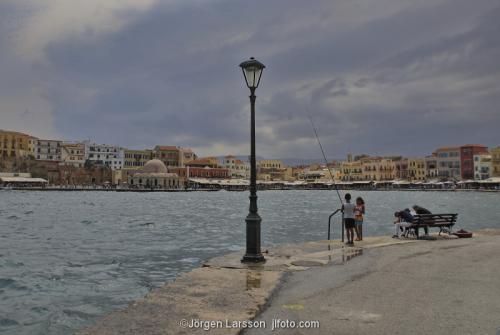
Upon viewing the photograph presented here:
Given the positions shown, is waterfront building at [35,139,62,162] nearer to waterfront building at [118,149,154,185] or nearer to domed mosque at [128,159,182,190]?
waterfront building at [118,149,154,185]

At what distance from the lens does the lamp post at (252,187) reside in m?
8.37

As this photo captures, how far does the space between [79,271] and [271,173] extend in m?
153

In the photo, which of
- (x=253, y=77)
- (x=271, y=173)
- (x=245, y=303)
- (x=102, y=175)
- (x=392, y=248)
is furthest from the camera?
(x=271, y=173)

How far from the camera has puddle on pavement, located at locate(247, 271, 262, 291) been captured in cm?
631

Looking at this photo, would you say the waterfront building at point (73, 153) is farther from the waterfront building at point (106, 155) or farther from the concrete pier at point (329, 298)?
the concrete pier at point (329, 298)

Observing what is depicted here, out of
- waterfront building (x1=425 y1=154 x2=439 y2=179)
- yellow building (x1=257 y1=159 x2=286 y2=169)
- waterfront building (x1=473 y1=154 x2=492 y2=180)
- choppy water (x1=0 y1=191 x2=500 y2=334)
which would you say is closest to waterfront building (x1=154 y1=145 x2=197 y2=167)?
yellow building (x1=257 y1=159 x2=286 y2=169)

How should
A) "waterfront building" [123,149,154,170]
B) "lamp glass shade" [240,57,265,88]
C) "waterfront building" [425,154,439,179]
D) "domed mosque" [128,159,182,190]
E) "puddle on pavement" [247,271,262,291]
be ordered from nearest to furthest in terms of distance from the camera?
"puddle on pavement" [247,271,262,291]
"lamp glass shade" [240,57,265,88]
"domed mosque" [128,159,182,190]
"waterfront building" [425,154,439,179]
"waterfront building" [123,149,154,170]

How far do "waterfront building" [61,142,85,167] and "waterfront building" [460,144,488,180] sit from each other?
105 meters

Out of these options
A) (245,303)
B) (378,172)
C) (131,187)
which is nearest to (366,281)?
(245,303)

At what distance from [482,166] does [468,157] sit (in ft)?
14.9

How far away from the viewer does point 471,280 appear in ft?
21.4

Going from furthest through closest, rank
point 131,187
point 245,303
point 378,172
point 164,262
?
1. point 378,172
2. point 131,187
3. point 164,262
4. point 245,303

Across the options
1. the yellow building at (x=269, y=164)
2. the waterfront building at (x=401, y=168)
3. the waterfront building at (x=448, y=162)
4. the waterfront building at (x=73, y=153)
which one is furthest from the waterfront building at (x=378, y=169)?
the waterfront building at (x=73, y=153)

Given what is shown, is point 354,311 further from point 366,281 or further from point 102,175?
point 102,175
